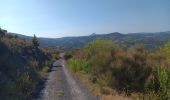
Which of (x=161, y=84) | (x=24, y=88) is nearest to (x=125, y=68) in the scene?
(x=161, y=84)

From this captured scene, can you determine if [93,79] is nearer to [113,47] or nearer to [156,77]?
[113,47]

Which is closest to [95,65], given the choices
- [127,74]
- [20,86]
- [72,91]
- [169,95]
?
[127,74]

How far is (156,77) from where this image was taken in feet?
86.1

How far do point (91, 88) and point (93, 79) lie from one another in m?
5.18

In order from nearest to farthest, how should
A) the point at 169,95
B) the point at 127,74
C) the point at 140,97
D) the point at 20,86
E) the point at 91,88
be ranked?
the point at 169,95, the point at 140,97, the point at 20,86, the point at 91,88, the point at 127,74

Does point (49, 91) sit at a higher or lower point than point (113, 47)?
lower

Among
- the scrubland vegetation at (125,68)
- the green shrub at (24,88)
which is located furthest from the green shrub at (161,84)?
the green shrub at (24,88)

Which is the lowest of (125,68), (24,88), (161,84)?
(24,88)

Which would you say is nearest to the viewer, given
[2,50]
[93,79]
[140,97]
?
[140,97]

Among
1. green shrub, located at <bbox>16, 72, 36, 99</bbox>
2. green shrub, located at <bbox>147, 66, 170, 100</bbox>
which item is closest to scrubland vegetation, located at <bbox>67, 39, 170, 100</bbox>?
green shrub, located at <bbox>147, 66, 170, 100</bbox>

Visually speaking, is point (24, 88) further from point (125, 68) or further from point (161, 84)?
point (161, 84)

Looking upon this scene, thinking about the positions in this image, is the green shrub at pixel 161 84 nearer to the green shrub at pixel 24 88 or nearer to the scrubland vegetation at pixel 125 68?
the scrubland vegetation at pixel 125 68

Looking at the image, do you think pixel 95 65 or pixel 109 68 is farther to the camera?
pixel 95 65

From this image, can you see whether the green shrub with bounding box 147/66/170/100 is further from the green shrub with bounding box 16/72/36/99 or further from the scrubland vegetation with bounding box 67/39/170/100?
the green shrub with bounding box 16/72/36/99
